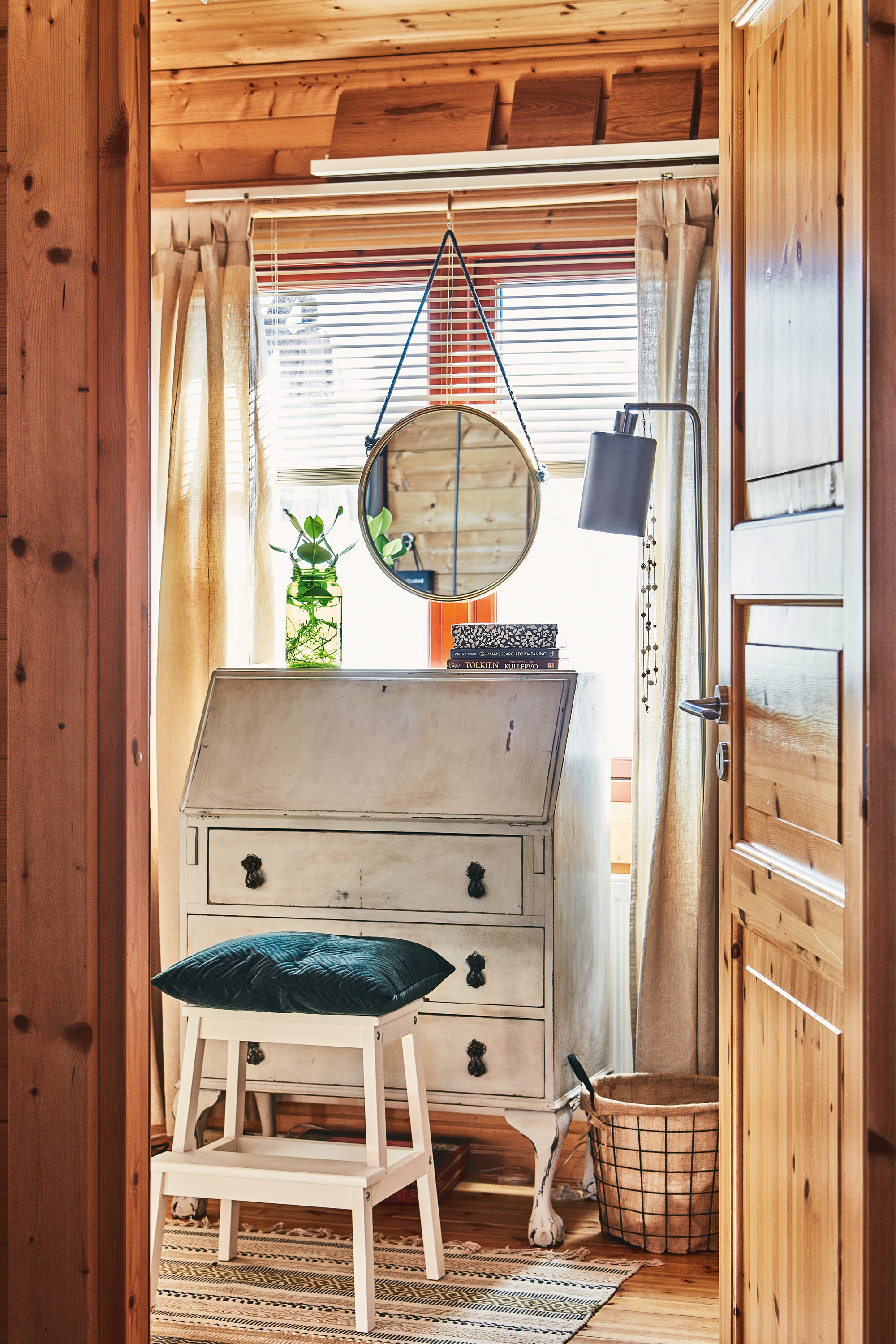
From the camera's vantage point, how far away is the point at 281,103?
3.25 meters

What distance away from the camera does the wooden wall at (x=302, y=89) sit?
307 cm

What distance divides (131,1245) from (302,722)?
4.82 ft

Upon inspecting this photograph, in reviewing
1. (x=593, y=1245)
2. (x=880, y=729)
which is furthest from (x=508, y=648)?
(x=880, y=729)

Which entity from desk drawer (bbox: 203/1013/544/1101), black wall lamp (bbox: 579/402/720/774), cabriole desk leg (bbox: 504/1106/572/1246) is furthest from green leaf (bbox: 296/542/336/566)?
cabriole desk leg (bbox: 504/1106/572/1246)

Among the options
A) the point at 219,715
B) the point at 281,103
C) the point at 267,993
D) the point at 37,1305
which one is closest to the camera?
the point at 37,1305

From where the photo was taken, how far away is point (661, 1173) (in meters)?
2.54

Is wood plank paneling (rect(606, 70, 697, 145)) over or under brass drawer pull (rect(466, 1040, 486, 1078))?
over

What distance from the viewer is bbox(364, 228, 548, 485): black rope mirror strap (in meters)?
3.17

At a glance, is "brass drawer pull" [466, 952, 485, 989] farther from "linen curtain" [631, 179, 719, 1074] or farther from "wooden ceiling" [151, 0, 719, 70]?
"wooden ceiling" [151, 0, 719, 70]

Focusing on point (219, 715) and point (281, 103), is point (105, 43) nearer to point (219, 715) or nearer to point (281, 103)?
point (219, 715)

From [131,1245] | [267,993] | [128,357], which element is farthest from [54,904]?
[267,993]

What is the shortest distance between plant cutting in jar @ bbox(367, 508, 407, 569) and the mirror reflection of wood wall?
2 cm

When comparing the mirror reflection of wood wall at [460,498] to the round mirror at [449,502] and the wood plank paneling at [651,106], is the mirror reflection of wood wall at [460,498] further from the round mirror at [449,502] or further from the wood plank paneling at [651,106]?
the wood plank paneling at [651,106]

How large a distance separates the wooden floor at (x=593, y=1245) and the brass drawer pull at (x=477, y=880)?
0.74 metres
